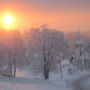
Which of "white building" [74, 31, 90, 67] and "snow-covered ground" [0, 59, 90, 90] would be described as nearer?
"snow-covered ground" [0, 59, 90, 90]

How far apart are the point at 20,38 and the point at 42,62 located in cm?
581

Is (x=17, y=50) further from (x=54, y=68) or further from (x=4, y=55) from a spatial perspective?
(x=54, y=68)

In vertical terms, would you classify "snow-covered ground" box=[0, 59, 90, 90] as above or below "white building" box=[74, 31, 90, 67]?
below

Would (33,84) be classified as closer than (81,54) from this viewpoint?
Yes

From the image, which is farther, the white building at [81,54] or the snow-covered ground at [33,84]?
the white building at [81,54]

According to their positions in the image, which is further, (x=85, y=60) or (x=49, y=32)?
(x=85, y=60)

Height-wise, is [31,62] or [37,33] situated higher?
[37,33]

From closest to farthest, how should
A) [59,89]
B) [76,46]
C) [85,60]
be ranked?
[59,89] < [85,60] < [76,46]

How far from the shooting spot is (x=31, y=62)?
2160 inches

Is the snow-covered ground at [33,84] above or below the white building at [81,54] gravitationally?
below

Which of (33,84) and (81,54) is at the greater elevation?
(81,54)

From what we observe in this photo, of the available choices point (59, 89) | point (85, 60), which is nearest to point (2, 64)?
point (59, 89)

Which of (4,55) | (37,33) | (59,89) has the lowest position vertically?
(59,89)

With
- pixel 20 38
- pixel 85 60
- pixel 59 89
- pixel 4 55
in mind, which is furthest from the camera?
pixel 85 60
